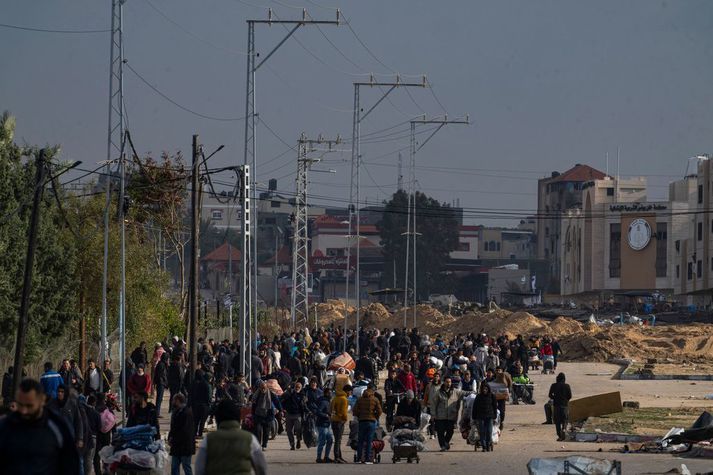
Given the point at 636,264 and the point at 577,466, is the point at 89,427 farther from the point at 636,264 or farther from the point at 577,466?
the point at 636,264

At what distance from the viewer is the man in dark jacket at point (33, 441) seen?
841cm

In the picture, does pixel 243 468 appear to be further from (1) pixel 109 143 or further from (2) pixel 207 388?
(1) pixel 109 143

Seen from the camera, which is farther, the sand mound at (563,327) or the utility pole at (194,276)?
the sand mound at (563,327)

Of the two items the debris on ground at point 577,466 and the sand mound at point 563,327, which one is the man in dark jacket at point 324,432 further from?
the sand mound at point 563,327

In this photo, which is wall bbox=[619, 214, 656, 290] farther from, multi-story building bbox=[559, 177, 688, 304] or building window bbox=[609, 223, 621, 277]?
building window bbox=[609, 223, 621, 277]

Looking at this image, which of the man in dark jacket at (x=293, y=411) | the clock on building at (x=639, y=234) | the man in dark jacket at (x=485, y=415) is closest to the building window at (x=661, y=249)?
the clock on building at (x=639, y=234)

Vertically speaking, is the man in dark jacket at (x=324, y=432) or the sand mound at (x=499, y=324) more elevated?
the man in dark jacket at (x=324, y=432)

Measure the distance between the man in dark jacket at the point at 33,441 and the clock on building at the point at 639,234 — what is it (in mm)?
128266

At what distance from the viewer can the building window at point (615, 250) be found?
452ft

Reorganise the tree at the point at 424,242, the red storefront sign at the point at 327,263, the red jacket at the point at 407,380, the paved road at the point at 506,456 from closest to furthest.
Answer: the paved road at the point at 506,456 → the red jacket at the point at 407,380 → the tree at the point at 424,242 → the red storefront sign at the point at 327,263

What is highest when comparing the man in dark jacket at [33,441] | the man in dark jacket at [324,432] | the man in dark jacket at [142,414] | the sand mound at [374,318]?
the man in dark jacket at [33,441]

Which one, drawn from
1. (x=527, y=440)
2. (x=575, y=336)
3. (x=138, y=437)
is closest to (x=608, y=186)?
(x=575, y=336)

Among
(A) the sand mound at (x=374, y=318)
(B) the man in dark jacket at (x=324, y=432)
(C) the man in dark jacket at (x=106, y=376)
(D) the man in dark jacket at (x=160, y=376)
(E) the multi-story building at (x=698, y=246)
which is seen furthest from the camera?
(E) the multi-story building at (x=698, y=246)

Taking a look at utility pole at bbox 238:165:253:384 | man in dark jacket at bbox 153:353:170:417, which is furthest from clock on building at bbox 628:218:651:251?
man in dark jacket at bbox 153:353:170:417
